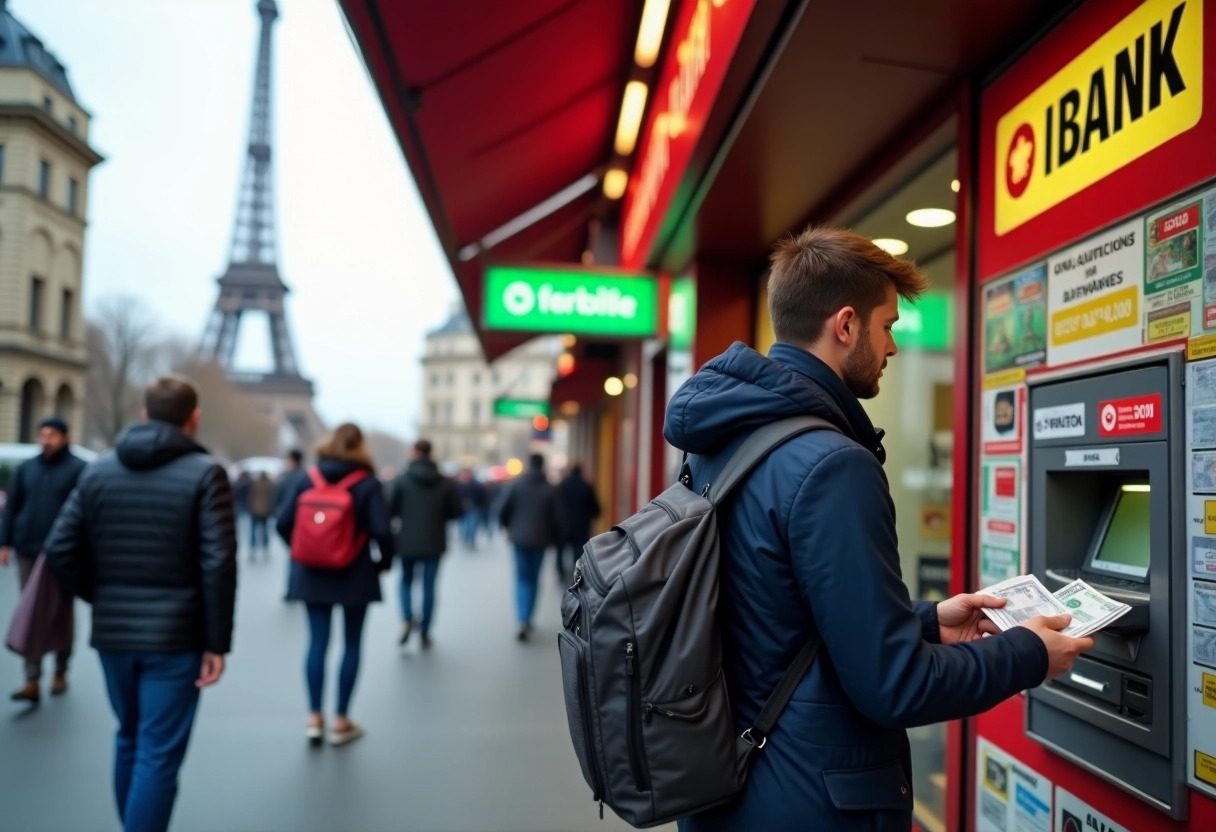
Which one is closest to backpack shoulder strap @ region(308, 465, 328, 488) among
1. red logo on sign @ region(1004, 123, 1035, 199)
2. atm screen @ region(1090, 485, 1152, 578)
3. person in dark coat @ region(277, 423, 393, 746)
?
person in dark coat @ region(277, 423, 393, 746)

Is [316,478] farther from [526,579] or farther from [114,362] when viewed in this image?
[114,362]

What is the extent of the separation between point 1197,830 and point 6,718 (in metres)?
5.91

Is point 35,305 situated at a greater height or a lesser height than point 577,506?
greater

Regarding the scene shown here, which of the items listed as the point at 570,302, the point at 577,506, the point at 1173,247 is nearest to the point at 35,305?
the point at 577,506

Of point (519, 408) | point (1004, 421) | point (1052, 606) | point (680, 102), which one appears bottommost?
point (1052, 606)

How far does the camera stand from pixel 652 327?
280 inches

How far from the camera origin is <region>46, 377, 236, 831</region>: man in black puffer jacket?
327 cm

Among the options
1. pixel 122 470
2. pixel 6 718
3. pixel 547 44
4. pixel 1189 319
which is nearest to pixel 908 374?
pixel 547 44

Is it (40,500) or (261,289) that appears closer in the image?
(40,500)

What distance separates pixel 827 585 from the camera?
151 centimetres

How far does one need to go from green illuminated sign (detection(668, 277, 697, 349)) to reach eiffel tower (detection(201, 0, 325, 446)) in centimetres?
7647

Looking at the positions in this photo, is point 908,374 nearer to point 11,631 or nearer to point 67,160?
point 11,631

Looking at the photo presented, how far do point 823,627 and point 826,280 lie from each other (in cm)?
62

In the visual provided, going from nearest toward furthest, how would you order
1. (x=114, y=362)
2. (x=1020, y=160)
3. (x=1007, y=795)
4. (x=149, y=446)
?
(x=1007, y=795), (x=1020, y=160), (x=149, y=446), (x=114, y=362)
